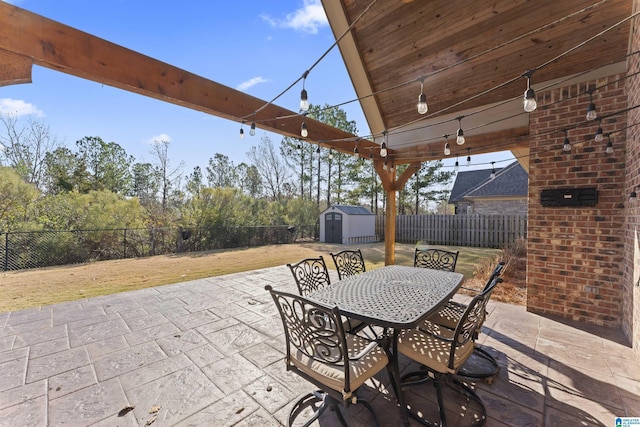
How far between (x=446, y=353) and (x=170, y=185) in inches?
653

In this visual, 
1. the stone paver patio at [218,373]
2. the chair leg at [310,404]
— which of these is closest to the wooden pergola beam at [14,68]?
the stone paver patio at [218,373]

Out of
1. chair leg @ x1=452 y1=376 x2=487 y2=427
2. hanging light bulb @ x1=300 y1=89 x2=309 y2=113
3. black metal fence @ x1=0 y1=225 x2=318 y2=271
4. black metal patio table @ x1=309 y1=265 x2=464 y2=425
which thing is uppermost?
hanging light bulb @ x1=300 y1=89 x2=309 y2=113

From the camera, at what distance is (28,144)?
11336 mm

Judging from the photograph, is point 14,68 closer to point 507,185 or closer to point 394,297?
point 394,297

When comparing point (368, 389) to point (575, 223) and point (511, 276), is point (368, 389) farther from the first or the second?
point (511, 276)

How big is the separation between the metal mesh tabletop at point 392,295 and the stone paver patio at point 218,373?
65cm

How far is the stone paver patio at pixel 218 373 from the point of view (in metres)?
1.63

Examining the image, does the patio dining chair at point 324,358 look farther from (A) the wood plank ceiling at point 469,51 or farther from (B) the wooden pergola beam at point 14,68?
(B) the wooden pergola beam at point 14,68

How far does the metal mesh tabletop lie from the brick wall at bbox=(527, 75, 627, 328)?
1614 mm

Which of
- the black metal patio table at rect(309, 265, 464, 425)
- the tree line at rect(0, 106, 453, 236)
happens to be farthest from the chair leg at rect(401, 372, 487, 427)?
the tree line at rect(0, 106, 453, 236)

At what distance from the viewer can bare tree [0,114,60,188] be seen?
1065 centimetres

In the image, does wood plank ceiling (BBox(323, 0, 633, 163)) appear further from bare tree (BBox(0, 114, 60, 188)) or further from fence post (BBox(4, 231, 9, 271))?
bare tree (BBox(0, 114, 60, 188))

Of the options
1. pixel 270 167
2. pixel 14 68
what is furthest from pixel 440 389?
pixel 270 167

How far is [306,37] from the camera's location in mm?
3910
